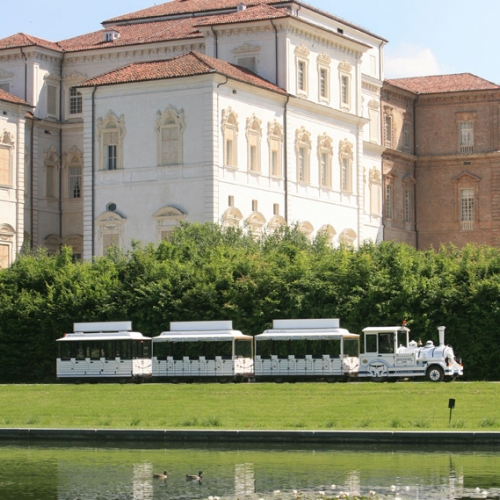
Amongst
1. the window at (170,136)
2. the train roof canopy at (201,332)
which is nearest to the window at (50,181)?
the window at (170,136)

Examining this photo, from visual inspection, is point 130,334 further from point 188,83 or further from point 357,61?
point 357,61

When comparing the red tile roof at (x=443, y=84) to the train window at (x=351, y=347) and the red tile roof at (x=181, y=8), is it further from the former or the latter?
the train window at (x=351, y=347)

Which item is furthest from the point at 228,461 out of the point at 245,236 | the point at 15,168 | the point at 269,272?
the point at 15,168

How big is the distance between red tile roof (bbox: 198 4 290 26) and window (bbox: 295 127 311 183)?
619cm

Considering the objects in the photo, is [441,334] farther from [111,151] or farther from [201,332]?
[111,151]

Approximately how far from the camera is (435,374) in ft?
170

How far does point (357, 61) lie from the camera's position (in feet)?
290

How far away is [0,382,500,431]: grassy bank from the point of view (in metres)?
39.1

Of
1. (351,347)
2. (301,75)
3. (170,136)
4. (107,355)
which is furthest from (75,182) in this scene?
(351,347)

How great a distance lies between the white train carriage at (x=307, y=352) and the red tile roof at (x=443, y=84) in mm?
50914

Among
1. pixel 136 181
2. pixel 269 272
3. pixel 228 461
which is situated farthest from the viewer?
pixel 136 181

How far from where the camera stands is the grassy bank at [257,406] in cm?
3912

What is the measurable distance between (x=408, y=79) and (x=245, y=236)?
42585 millimetres

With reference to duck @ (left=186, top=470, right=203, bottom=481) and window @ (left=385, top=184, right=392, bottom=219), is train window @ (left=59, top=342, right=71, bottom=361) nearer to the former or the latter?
duck @ (left=186, top=470, right=203, bottom=481)
